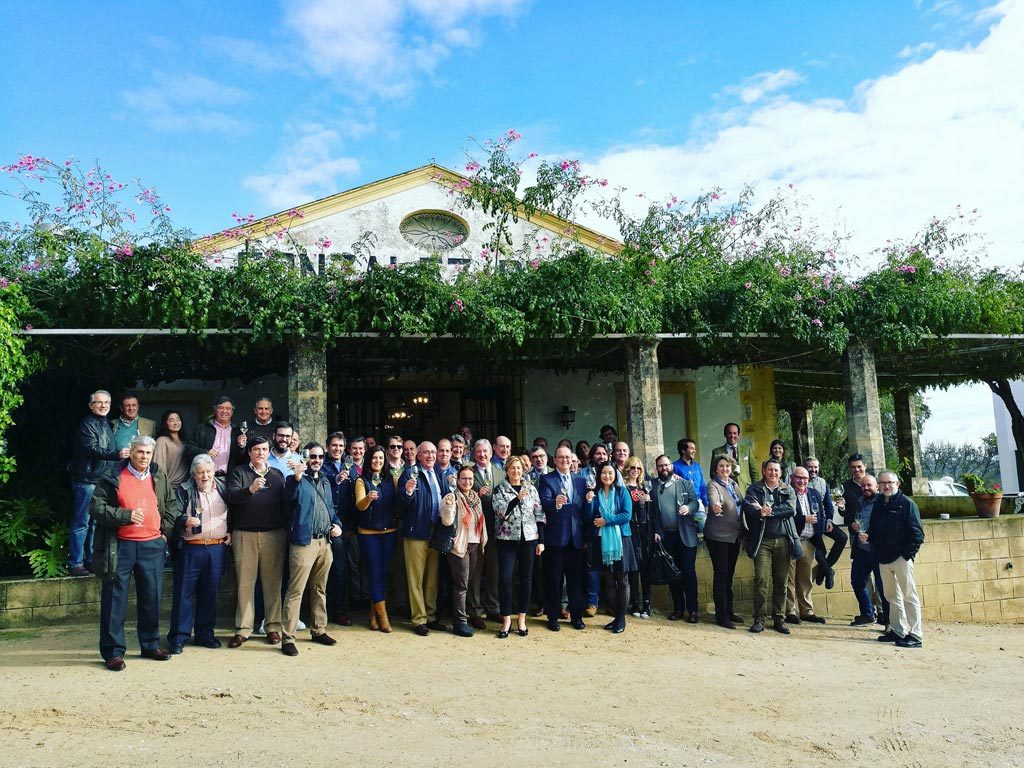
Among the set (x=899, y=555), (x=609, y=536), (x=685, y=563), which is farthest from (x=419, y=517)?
(x=899, y=555)

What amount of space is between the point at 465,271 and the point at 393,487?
2.68m

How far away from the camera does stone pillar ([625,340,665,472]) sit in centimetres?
962

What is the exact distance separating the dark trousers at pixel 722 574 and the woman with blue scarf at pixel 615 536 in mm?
A: 937

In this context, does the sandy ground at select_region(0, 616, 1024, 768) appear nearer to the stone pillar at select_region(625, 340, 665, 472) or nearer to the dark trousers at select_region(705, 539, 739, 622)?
the dark trousers at select_region(705, 539, 739, 622)

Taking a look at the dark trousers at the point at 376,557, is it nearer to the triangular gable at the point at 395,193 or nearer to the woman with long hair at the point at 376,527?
the woman with long hair at the point at 376,527

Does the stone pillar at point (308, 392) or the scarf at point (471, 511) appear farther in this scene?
the stone pillar at point (308, 392)

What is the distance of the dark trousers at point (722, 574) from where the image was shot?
8094mm

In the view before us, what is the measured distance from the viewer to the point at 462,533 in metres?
7.13

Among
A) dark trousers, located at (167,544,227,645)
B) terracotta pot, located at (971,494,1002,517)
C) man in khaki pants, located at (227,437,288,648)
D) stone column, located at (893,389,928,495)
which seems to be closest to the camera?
dark trousers, located at (167,544,227,645)

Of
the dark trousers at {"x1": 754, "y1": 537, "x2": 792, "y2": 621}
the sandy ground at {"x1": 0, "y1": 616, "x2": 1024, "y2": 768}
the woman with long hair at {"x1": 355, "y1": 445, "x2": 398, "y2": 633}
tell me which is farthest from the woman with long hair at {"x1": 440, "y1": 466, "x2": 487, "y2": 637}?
the dark trousers at {"x1": 754, "y1": 537, "x2": 792, "y2": 621}

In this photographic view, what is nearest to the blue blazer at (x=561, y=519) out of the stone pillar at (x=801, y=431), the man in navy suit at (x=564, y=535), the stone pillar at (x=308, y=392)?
the man in navy suit at (x=564, y=535)

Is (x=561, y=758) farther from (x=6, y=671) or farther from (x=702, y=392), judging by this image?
Result: (x=702, y=392)

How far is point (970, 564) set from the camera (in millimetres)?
10141

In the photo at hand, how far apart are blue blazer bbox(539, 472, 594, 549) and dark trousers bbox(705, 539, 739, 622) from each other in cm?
134
